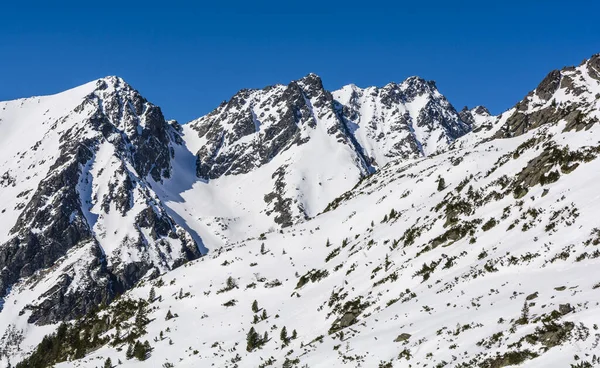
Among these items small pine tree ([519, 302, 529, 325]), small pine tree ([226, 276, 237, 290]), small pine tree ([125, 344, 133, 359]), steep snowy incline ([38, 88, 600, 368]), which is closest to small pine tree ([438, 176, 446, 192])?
steep snowy incline ([38, 88, 600, 368])

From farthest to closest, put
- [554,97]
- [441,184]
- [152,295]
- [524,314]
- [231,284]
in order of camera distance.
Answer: [554,97], [441,184], [152,295], [231,284], [524,314]

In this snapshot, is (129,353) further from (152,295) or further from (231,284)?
(152,295)

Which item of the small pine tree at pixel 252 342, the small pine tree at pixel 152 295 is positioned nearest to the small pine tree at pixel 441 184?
the small pine tree at pixel 252 342

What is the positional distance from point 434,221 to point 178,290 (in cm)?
3687

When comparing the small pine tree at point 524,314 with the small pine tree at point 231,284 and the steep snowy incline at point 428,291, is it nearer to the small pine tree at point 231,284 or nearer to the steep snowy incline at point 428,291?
the steep snowy incline at point 428,291

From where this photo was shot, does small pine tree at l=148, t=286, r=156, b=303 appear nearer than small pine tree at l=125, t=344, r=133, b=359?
No

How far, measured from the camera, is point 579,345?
14.4 metres

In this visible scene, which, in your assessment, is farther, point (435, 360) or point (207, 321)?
point (207, 321)

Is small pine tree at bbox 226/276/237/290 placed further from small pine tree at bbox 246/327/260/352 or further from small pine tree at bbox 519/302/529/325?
small pine tree at bbox 519/302/529/325

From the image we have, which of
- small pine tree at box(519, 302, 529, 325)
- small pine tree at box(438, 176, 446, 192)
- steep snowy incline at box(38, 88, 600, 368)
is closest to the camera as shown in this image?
small pine tree at box(519, 302, 529, 325)

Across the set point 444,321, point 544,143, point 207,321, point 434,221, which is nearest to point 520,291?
point 444,321

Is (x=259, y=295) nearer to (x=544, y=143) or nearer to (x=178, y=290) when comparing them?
(x=178, y=290)

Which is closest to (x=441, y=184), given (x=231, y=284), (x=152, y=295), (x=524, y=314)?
(x=231, y=284)

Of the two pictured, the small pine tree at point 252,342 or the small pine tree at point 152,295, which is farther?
the small pine tree at point 152,295
